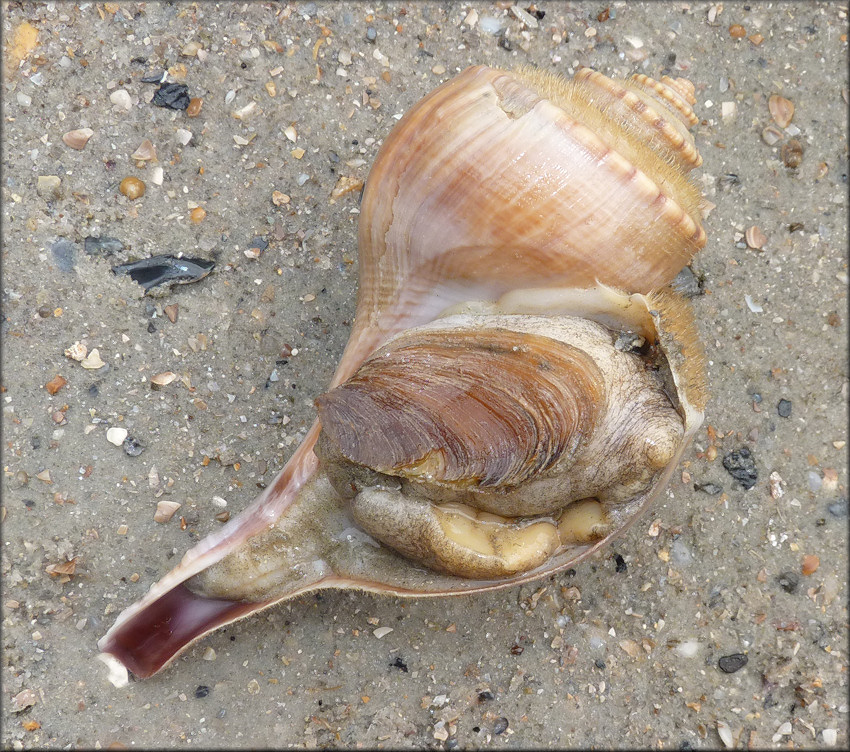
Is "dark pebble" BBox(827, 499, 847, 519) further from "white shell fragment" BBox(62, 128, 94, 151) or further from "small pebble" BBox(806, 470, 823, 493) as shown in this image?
"white shell fragment" BBox(62, 128, 94, 151)

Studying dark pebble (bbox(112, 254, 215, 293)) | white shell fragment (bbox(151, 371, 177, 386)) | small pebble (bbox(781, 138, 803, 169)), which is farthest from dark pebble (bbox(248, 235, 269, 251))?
small pebble (bbox(781, 138, 803, 169))

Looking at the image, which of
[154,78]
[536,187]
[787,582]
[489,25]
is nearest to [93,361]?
[154,78]

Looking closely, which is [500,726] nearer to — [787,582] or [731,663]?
[731,663]

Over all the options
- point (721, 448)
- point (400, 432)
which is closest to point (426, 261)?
point (400, 432)

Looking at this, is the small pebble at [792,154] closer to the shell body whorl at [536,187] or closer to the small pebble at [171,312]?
the shell body whorl at [536,187]

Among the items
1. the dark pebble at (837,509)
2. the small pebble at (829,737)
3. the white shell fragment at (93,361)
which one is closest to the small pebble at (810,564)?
the dark pebble at (837,509)

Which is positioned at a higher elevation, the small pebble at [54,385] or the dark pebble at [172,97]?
the dark pebble at [172,97]

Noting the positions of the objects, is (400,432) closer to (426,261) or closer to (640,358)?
(426,261)
